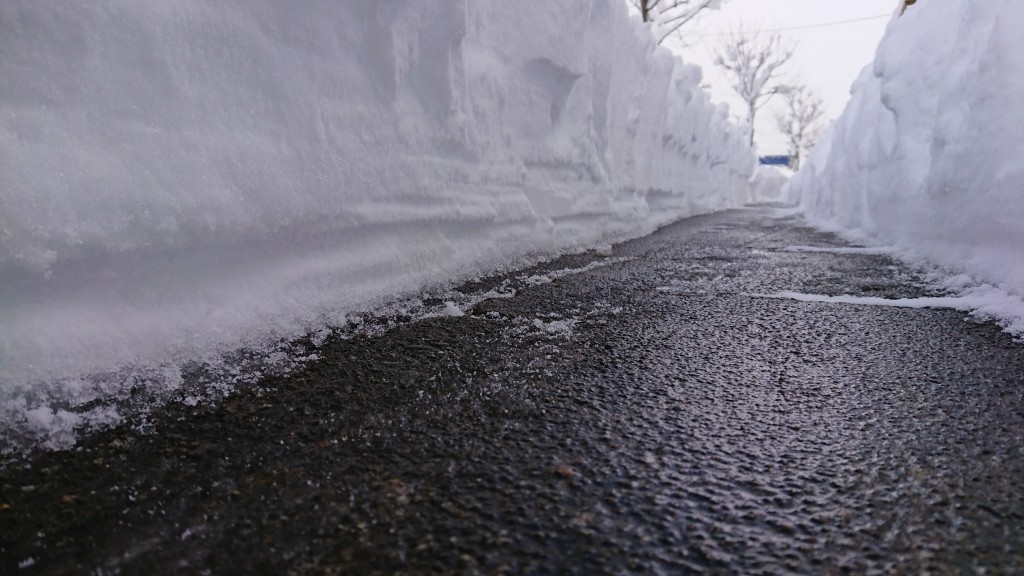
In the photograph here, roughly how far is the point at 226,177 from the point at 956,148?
312 cm

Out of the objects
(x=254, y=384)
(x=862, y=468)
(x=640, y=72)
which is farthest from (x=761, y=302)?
(x=640, y=72)

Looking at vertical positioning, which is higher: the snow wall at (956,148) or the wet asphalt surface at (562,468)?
the snow wall at (956,148)

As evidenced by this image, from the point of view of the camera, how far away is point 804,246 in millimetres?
4113

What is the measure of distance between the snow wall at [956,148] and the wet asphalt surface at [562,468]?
32.7 inches

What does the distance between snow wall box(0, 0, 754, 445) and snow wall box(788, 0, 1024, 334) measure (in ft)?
6.47

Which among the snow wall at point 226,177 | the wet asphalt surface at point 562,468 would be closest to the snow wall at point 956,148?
the wet asphalt surface at point 562,468

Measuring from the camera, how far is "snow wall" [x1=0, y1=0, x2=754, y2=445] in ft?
3.50

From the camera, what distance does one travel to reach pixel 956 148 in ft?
8.52

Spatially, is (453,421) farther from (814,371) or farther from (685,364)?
(814,371)

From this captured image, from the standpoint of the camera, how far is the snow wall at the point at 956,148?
2.02 m

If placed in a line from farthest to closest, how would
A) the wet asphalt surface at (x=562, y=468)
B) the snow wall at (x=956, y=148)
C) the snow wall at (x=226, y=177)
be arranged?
the snow wall at (x=956, y=148)
the snow wall at (x=226, y=177)
the wet asphalt surface at (x=562, y=468)

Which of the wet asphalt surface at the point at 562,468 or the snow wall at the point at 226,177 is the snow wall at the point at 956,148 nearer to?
the wet asphalt surface at the point at 562,468

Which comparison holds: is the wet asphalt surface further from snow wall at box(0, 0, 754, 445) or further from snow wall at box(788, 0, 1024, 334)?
snow wall at box(788, 0, 1024, 334)

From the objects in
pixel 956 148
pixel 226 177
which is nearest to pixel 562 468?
pixel 226 177
